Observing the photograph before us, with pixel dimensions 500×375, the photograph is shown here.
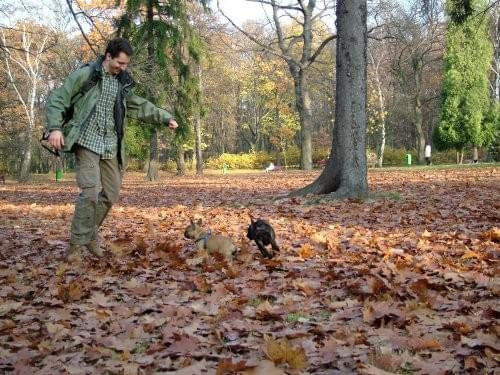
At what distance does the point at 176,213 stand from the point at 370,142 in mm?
43910

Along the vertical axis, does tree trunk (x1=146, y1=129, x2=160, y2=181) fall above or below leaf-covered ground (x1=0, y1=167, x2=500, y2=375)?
above

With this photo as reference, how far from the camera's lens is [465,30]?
31.8m

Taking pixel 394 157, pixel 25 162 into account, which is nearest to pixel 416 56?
pixel 394 157

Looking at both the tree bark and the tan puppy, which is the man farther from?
the tree bark

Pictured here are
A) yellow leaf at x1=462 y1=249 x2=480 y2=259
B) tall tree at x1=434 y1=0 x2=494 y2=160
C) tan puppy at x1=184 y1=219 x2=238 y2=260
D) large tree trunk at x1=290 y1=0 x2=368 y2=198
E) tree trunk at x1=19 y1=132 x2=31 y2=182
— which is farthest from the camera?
tall tree at x1=434 y1=0 x2=494 y2=160

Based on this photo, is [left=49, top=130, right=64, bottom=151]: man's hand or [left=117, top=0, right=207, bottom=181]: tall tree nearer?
[left=49, top=130, right=64, bottom=151]: man's hand

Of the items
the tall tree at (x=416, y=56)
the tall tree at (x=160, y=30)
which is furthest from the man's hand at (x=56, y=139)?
the tall tree at (x=416, y=56)

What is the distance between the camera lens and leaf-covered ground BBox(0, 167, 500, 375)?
2.29 m

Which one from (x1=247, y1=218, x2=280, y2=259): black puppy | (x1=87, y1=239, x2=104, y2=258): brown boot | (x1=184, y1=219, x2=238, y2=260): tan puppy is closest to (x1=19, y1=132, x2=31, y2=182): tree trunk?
(x1=87, y1=239, x2=104, y2=258): brown boot

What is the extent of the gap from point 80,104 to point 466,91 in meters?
33.0

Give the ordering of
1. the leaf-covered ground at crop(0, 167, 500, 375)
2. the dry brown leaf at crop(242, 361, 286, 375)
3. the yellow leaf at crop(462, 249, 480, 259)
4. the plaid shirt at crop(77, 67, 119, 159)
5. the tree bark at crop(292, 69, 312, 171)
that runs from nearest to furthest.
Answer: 1. the dry brown leaf at crop(242, 361, 286, 375)
2. the leaf-covered ground at crop(0, 167, 500, 375)
3. the yellow leaf at crop(462, 249, 480, 259)
4. the plaid shirt at crop(77, 67, 119, 159)
5. the tree bark at crop(292, 69, 312, 171)

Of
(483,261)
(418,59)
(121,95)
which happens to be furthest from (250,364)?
(418,59)

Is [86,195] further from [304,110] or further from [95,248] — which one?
[304,110]

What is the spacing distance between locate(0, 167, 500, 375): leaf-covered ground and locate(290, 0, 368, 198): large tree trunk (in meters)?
2.78
